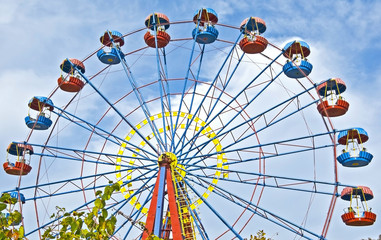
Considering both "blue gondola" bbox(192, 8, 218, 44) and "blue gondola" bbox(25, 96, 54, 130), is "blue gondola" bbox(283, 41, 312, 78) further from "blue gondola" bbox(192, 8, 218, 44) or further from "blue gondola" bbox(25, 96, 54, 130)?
"blue gondola" bbox(25, 96, 54, 130)

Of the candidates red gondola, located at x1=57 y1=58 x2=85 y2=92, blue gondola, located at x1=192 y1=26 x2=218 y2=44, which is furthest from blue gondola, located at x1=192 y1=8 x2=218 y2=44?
red gondola, located at x1=57 y1=58 x2=85 y2=92

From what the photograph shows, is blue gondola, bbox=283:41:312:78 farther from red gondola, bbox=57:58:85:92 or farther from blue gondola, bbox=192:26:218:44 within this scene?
red gondola, bbox=57:58:85:92

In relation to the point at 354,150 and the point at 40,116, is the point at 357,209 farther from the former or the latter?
the point at 40,116

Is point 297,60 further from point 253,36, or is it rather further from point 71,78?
point 71,78

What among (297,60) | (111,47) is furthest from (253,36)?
(111,47)

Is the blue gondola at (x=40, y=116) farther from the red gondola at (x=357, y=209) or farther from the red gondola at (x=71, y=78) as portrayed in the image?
the red gondola at (x=357, y=209)

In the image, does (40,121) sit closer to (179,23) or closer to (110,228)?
(179,23)

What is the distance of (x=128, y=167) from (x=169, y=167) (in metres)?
2.50

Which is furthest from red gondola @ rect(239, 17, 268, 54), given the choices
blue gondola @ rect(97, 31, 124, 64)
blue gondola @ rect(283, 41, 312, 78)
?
blue gondola @ rect(97, 31, 124, 64)

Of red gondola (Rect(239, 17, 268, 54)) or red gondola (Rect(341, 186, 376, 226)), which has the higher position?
red gondola (Rect(239, 17, 268, 54))

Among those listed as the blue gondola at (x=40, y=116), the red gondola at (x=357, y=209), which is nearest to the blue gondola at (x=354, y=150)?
the red gondola at (x=357, y=209)

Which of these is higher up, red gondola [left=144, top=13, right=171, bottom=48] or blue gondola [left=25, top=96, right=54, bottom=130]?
red gondola [left=144, top=13, right=171, bottom=48]

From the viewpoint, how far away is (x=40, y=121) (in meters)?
22.8

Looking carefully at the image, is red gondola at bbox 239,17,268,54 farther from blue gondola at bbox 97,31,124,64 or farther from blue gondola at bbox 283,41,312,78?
blue gondola at bbox 97,31,124,64
